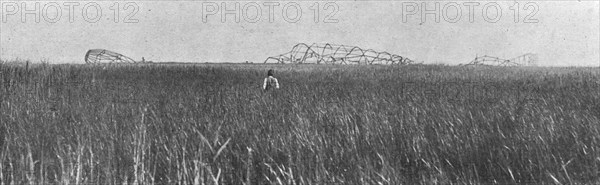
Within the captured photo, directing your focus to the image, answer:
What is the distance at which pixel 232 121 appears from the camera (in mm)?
4215

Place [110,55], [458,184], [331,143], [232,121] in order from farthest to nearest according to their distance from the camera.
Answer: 1. [110,55]
2. [232,121]
3. [331,143]
4. [458,184]

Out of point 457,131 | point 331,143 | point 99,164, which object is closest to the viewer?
point 99,164

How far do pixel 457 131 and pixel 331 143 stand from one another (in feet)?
3.18

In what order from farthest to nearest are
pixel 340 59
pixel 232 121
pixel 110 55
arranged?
pixel 340 59, pixel 110 55, pixel 232 121

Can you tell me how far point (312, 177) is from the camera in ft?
8.56

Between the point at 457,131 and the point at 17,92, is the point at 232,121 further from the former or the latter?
the point at 17,92

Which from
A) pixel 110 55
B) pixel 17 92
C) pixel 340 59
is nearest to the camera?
pixel 17 92

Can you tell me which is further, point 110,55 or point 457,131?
point 110,55

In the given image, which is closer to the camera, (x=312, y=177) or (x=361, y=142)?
(x=312, y=177)

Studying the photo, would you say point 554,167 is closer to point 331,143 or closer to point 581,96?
point 331,143

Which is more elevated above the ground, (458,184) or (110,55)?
(110,55)

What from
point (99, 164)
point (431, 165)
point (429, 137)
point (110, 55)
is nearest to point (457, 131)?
point (429, 137)

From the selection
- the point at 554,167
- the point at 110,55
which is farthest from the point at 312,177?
A: the point at 110,55

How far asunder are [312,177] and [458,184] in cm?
75
